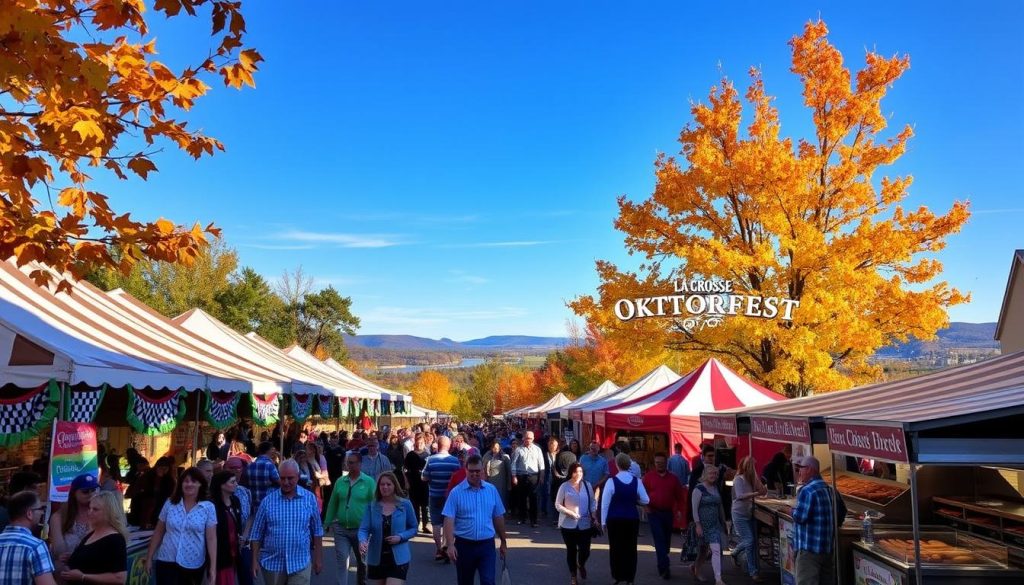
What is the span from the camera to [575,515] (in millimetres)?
9180

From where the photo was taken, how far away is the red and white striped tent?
52.0ft

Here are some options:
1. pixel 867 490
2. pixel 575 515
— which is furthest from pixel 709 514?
pixel 867 490

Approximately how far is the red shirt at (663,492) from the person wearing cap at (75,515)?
6763mm

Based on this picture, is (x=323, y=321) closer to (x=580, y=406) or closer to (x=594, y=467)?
(x=580, y=406)

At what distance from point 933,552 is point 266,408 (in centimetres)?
1064

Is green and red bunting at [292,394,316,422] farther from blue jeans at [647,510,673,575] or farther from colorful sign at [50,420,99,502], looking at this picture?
blue jeans at [647,510,673,575]

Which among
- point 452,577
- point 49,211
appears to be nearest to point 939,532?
point 452,577

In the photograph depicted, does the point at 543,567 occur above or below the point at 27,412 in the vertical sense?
below

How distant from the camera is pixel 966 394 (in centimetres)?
652

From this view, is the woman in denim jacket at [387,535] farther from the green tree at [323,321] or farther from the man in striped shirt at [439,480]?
the green tree at [323,321]

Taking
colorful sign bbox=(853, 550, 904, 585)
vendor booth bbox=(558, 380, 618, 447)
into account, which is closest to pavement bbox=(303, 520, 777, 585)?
colorful sign bbox=(853, 550, 904, 585)

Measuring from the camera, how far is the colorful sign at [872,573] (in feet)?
22.3

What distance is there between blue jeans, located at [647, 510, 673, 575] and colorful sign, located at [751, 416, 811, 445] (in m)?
1.63

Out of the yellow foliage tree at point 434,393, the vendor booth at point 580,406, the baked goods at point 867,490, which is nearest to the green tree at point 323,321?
the vendor booth at point 580,406
